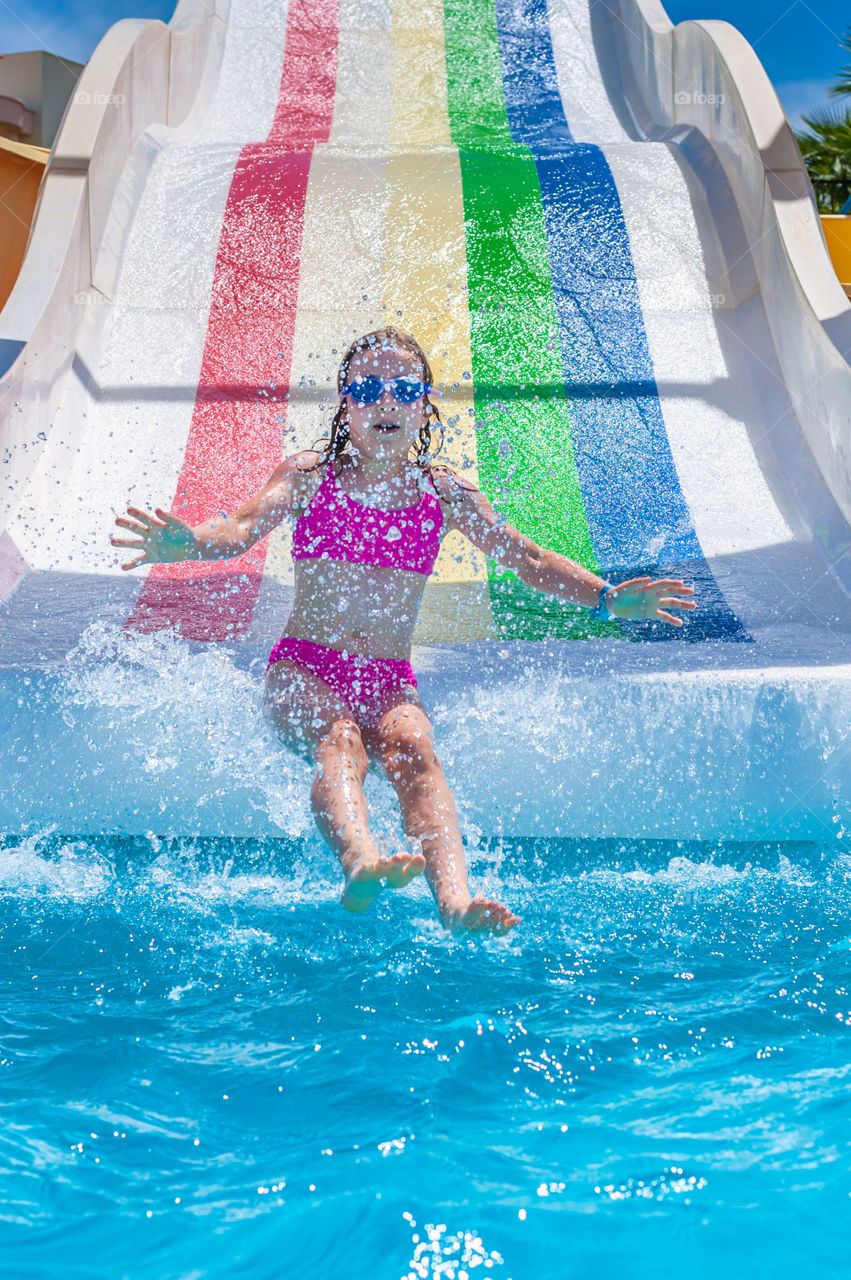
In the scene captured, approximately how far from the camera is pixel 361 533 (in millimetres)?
2033

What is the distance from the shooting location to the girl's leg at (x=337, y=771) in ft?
4.54

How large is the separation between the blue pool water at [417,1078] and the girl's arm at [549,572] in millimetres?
460

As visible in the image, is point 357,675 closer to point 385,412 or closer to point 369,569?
point 369,569

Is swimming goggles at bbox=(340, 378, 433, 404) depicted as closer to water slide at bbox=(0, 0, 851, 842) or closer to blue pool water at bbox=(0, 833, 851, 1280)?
water slide at bbox=(0, 0, 851, 842)

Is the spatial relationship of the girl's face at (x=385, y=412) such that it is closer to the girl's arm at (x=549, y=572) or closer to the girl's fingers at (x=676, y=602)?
the girl's arm at (x=549, y=572)

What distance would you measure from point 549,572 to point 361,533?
1.16 feet

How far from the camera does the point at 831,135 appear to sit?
12.6 m

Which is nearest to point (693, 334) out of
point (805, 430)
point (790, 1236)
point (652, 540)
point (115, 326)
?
point (805, 430)

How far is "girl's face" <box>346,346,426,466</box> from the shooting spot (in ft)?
6.48

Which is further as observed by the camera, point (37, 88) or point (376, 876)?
point (37, 88)

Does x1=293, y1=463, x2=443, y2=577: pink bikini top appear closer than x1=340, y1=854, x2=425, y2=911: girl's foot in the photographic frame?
No

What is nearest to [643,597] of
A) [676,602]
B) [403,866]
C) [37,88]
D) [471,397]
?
[676,602]

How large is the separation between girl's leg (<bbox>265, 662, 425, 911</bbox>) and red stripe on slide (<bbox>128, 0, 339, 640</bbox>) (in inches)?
20.6

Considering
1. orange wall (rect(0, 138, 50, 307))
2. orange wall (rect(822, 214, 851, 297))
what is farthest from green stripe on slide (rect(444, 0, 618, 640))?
orange wall (rect(0, 138, 50, 307))
